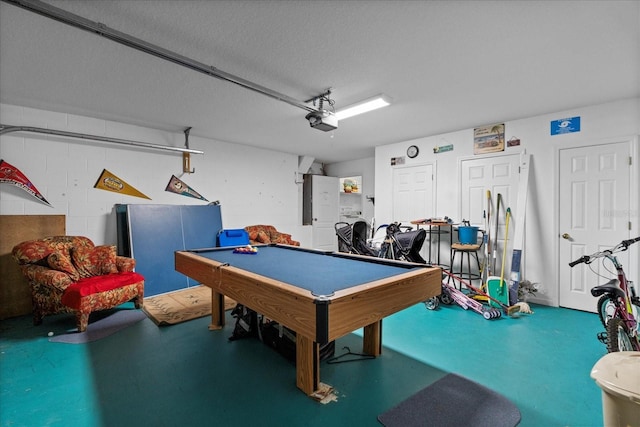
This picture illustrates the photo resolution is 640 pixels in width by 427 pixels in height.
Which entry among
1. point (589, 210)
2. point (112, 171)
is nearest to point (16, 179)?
point (112, 171)

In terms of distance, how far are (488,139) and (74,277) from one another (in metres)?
5.83

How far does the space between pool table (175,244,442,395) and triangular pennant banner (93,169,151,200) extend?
7.95 feet

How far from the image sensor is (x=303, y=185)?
288 inches

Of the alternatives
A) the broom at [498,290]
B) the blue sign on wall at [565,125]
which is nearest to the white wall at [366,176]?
the broom at [498,290]

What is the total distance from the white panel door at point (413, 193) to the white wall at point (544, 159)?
307mm

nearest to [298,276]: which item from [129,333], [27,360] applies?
[129,333]

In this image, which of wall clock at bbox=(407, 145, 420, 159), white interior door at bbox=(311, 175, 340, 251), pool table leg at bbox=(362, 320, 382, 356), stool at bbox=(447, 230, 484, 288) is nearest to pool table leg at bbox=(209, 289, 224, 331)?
pool table leg at bbox=(362, 320, 382, 356)

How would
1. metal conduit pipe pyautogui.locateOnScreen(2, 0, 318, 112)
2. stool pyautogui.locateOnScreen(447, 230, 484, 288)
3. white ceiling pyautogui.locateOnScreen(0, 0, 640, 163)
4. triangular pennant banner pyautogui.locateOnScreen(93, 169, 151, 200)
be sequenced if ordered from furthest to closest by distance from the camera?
triangular pennant banner pyautogui.locateOnScreen(93, 169, 151, 200) < stool pyautogui.locateOnScreen(447, 230, 484, 288) < white ceiling pyautogui.locateOnScreen(0, 0, 640, 163) < metal conduit pipe pyautogui.locateOnScreen(2, 0, 318, 112)

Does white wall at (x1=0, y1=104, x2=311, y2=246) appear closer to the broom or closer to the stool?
the stool

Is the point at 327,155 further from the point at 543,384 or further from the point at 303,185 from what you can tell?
the point at 543,384

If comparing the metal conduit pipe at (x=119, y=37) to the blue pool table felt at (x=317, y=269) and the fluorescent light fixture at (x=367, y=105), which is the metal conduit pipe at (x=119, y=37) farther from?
the blue pool table felt at (x=317, y=269)

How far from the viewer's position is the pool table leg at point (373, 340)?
2518 mm

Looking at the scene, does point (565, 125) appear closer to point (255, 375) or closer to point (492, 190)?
point (492, 190)

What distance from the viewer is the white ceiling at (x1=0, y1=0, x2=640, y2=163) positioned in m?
1.94
